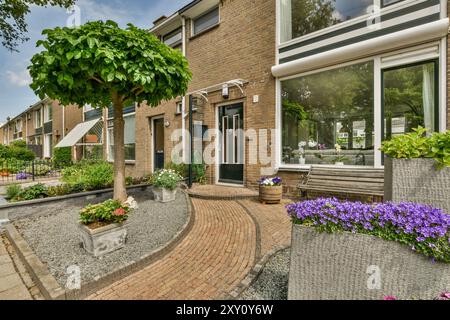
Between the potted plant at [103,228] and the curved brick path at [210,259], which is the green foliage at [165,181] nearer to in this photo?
the curved brick path at [210,259]

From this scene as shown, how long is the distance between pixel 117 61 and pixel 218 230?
11.8 ft

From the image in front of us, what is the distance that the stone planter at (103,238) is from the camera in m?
3.19

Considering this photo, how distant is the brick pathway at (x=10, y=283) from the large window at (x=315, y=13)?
26.4 ft

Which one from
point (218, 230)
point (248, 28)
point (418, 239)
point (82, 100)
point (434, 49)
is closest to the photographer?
point (418, 239)

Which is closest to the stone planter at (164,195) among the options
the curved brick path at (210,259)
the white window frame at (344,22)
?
the curved brick path at (210,259)

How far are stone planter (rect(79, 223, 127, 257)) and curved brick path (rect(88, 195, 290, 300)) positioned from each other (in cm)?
70

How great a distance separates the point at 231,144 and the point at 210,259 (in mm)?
5402

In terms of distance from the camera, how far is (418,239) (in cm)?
162

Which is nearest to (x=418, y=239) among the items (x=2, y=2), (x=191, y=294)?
(x=191, y=294)

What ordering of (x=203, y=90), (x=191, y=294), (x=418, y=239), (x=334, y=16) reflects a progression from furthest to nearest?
(x=203, y=90) → (x=334, y=16) → (x=191, y=294) → (x=418, y=239)

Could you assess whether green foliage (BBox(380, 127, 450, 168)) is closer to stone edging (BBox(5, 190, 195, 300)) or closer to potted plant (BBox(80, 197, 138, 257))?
stone edging (BBox(5, 190, 195, 300))

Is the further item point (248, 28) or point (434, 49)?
point (248, 28)

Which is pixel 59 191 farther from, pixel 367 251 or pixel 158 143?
pixel 367 251

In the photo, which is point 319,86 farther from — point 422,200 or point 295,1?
point 422,200
